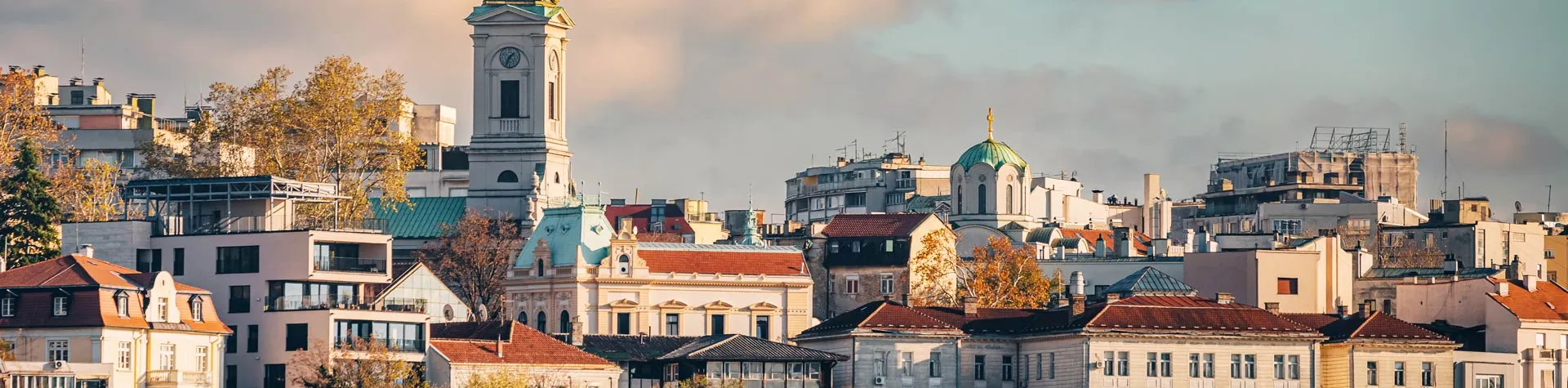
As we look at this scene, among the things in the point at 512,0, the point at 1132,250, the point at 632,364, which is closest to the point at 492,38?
the point at 512,0

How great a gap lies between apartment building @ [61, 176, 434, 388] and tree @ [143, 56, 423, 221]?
1879 cm

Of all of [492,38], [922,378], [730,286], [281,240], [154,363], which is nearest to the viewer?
[154,363]

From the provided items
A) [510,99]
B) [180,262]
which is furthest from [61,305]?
[510,99]

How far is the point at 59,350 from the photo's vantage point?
378 feet

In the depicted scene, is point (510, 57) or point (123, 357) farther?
point (510, 57)

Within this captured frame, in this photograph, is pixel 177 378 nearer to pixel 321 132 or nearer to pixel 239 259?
pixel 239 259

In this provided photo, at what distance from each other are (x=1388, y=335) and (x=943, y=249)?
98.8ft

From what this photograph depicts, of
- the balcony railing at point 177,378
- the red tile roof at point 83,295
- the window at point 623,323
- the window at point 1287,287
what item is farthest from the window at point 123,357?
the window at point 1287,287

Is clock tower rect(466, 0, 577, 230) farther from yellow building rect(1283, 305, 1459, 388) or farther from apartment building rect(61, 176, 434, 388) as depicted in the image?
yellow building rect(1283, 305, 1459, 388)

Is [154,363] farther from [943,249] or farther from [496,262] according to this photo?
[943,249]

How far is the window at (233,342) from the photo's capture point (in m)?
124

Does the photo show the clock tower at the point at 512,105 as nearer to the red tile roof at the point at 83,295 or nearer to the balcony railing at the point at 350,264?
the balcony railing at the point at 350,264

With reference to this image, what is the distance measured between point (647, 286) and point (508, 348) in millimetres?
31872

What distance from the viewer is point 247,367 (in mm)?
123812
